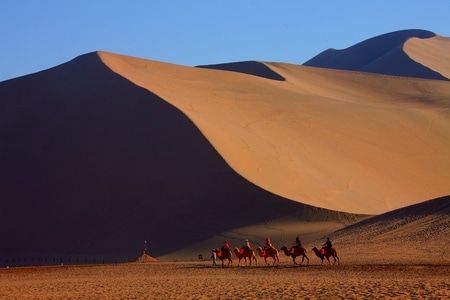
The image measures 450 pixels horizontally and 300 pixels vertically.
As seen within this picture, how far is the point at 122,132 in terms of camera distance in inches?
2226

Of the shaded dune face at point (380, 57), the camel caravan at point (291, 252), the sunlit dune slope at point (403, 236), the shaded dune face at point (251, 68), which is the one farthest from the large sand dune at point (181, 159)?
the shaded dune face at point (380, 57)

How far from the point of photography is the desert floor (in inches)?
764

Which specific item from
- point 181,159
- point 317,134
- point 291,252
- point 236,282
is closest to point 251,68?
point 317,134

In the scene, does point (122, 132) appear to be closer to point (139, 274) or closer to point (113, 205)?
point (113, 205)

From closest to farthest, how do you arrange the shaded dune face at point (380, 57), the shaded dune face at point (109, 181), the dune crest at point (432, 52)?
1. the shaded dune face at point (109, 181)
2. the dune crest at point (432, 52)
3. the shaded dune face at point (380, 57)

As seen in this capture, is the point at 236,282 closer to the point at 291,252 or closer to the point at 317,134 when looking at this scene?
the point at 291,252

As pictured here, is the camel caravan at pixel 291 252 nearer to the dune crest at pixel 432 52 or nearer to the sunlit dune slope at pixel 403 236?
the sunlit dune slope at pixel 403 236

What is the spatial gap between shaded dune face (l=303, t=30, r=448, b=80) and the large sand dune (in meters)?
43.4

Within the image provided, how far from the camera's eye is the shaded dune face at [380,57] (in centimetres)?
11869

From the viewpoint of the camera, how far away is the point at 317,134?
202ft

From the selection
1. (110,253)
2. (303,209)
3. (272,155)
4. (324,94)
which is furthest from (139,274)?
(324,94)

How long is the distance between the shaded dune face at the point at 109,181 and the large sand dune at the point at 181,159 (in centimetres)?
9

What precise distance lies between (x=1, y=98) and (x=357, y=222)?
3224cm

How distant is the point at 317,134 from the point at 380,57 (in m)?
73.3
